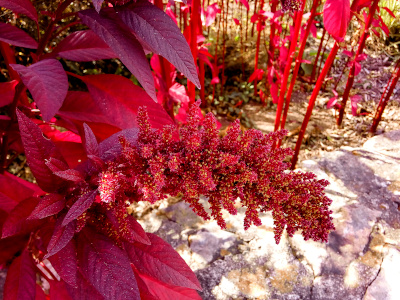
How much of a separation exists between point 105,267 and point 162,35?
1.56 ft

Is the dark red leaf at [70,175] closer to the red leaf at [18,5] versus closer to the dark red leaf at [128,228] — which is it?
the dark red leaf at [128,228]

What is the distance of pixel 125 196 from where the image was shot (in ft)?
2.02

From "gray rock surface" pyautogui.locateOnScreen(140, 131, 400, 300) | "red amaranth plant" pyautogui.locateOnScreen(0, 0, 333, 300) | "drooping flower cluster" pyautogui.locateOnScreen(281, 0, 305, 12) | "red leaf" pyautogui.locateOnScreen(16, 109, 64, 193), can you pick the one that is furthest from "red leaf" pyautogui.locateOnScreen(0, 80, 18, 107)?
"gray rock surface" pyautogui.locateOnScreen(140, 131, 400, 300)

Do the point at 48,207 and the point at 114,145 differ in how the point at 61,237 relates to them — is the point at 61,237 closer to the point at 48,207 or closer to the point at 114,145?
the point at 48,207

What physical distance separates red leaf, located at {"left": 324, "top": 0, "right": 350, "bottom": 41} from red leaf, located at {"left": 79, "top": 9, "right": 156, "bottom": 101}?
72cm

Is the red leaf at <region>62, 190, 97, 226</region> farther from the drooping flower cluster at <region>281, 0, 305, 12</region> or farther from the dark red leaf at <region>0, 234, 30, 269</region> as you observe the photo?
the drooping flower cluster at <region>281, 0, 305, 12</region>

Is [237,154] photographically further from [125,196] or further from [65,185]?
[65,185]

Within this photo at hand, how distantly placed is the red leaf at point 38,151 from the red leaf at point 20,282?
298 mm

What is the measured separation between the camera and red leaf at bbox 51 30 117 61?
87 centimetres

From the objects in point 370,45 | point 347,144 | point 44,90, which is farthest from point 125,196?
point 370,45

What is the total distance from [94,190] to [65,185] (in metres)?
0.14

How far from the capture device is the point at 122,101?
0.86m

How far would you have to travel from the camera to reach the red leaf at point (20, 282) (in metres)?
0.82

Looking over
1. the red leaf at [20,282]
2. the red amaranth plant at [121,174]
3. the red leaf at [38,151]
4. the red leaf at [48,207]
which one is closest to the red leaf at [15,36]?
the red amaranth plant at [121,174]
